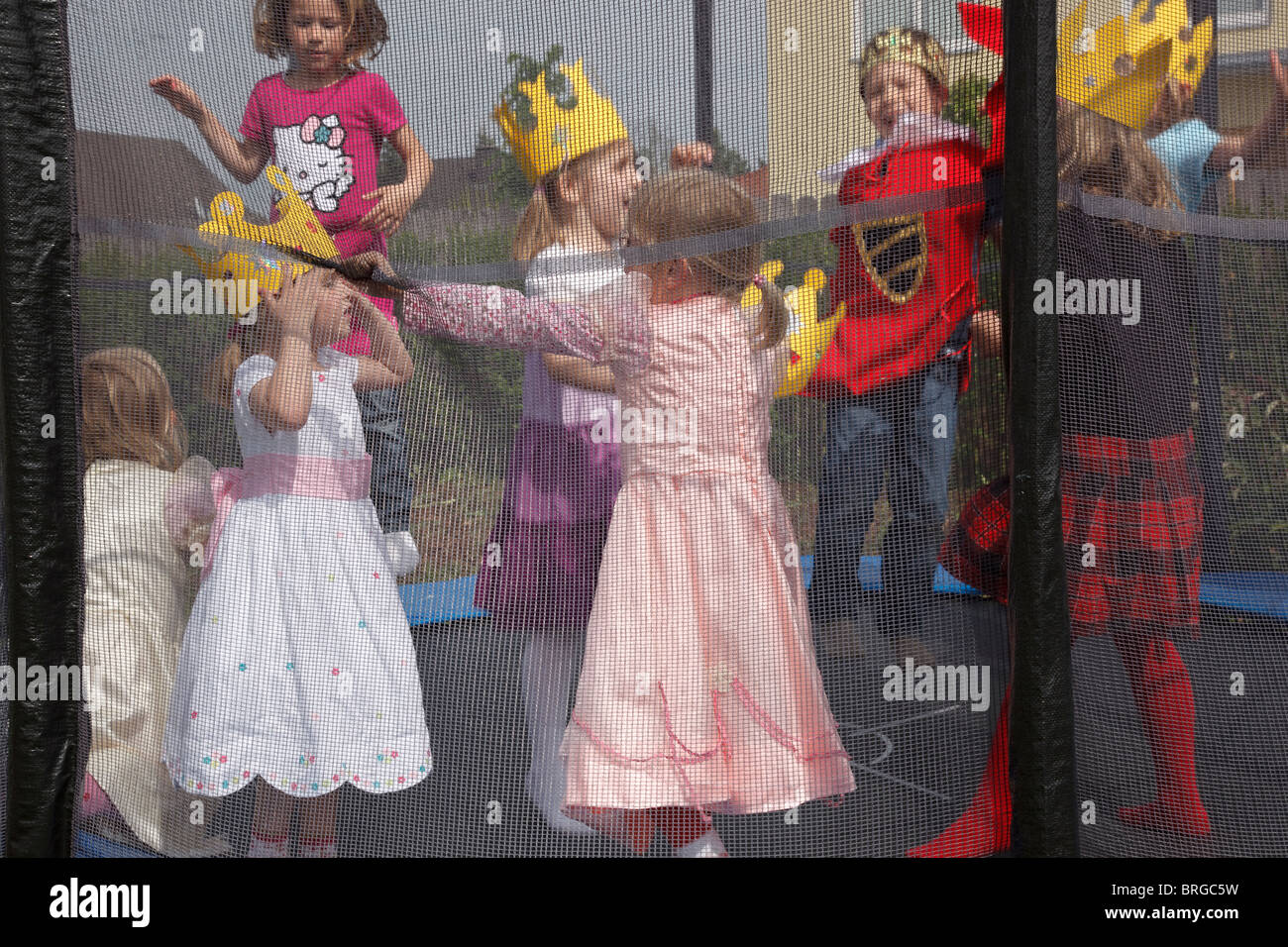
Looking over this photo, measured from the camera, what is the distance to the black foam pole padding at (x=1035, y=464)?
159cm

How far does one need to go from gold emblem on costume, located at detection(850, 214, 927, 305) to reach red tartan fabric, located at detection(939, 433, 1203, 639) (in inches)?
13.5

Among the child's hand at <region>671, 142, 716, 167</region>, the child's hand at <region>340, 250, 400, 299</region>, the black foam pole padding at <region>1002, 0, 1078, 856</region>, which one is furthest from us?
the child's hand at <region>340, 250, 400, 299</region>

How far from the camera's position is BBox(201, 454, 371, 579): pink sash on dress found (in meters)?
1.82

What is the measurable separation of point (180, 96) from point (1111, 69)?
1.49m

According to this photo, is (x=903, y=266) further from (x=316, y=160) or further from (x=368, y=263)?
(x=316, y=160)

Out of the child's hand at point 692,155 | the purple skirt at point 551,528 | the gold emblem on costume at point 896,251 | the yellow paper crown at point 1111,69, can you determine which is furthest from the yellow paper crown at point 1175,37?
the purple skirt at point 551,528

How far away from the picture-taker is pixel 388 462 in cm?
179

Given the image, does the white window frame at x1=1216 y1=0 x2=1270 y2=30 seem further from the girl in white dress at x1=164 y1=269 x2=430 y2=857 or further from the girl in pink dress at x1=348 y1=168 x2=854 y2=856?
the girl in white dress at x1=164 y1=269 x2=430 y2=857

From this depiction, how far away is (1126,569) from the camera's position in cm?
169

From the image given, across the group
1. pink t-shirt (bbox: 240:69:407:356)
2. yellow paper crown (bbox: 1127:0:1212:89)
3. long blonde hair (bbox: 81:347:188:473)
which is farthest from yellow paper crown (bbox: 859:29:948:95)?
long blonde hair (bbox: 81:347:188:473)

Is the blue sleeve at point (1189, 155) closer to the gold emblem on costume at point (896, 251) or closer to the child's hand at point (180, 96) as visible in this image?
the gold emblem on costume at point (896, 251)

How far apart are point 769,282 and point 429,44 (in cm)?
67
